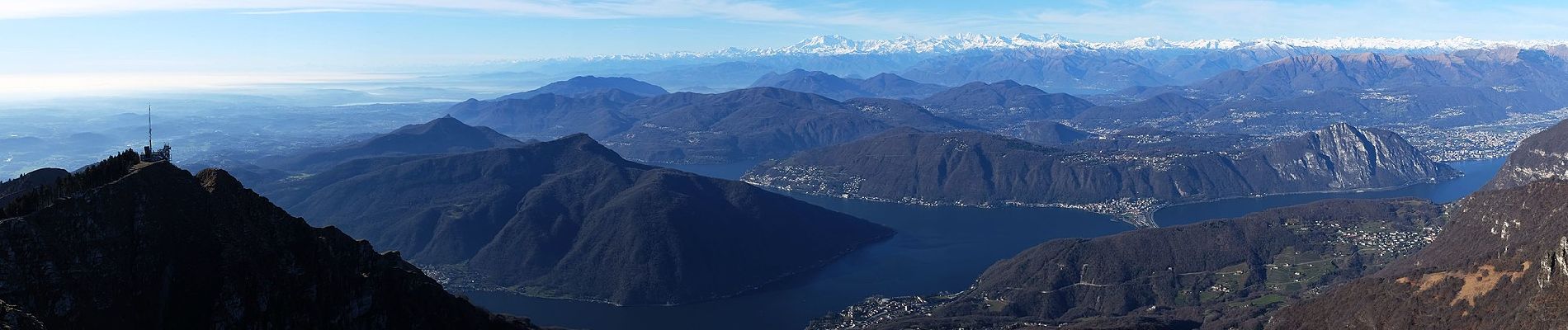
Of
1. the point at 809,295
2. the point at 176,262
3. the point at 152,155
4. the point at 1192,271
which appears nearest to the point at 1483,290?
the point at 1192,271

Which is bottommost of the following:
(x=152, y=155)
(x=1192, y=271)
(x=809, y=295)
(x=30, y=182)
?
(x=809, y=295)

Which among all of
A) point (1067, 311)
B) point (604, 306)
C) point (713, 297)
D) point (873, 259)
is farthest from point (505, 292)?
point (1067, 311)

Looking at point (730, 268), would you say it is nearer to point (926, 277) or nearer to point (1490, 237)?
point (926, 277)

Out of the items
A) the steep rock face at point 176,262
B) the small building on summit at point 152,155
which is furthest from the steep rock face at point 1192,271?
the small building on summit at point 152,155

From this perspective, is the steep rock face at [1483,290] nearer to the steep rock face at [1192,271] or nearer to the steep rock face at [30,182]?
the steep rock face at [1192,271]

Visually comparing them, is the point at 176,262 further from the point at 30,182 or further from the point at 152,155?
the point at 30,182
